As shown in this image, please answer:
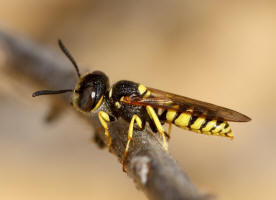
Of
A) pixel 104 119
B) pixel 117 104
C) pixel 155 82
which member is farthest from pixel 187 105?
pixel 155 82

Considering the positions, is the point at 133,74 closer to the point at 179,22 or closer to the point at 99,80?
the point at 179,22

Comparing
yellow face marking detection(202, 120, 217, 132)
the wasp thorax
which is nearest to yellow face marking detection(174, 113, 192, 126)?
yellow face marking detection(202, 120, 217, 132)

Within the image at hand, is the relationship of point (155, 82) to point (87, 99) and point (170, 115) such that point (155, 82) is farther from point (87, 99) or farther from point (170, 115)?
point (87, 99)

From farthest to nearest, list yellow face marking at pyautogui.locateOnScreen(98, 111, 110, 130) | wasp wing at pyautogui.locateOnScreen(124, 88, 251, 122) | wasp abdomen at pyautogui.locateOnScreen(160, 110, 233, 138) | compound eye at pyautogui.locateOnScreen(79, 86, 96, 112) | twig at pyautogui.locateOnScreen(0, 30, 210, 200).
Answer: wasp abdomen at pyautogui.locateOnScreen(160, 110, 233, 138), wasp wing at pyautogui.locateOnScreen(124, 88, 251, 122), compound eye at pyautogui.locateOnScreen(79, 86, 96, 112), yellow face marking at pyautogui.locateOnScreen(98, 111, 110, 130), twig at pyautogui.locateOnScreen(0, 30, 210, 200)

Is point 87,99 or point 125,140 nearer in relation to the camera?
point 125,140

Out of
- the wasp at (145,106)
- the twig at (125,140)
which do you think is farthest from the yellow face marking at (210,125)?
the twig at (125,140)

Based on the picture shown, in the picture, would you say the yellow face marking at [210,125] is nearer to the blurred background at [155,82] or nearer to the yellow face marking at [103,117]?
the yellow face marking at [103,117]

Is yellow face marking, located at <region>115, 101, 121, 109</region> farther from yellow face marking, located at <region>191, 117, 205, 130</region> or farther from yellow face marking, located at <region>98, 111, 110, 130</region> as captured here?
yellow face marking, located at <region>191, 117, 205, 130</region>

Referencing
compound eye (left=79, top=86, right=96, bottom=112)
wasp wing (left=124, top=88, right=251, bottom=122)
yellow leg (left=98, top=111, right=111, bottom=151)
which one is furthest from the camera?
wasp wing (left=124, top=88, right=251, bottom=122)
